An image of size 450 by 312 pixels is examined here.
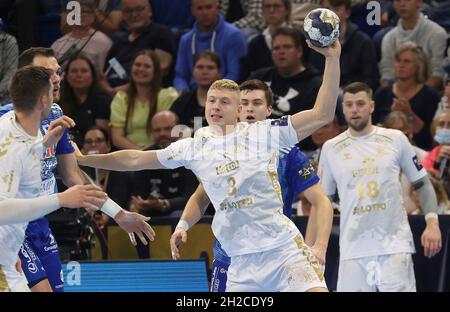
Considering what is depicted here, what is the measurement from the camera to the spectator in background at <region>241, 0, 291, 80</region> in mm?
14164

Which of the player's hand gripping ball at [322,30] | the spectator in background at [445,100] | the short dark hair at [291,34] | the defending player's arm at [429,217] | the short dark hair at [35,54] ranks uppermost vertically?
the player's hand gripping ball at [322,30]

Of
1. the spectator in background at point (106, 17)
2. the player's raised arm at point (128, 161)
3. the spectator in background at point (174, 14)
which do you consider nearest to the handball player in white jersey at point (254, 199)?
the player's raised arm at point (128, 161)

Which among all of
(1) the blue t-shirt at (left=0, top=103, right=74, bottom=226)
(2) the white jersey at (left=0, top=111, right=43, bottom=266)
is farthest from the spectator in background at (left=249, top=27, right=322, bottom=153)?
(2) the white jersey at (left=0, top=111, right=43, bottom=266)

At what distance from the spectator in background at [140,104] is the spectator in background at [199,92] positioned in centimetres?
28

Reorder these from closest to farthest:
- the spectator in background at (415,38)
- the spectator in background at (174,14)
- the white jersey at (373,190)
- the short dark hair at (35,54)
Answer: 1. the short dark hair at (35,54)
2. the white jersey at (373,190)
3. the spectator in background at (415,38)
4. the spectator in background at (174,14)

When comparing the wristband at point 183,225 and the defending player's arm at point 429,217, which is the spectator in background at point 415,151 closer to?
the defending player's arm at point 429,217

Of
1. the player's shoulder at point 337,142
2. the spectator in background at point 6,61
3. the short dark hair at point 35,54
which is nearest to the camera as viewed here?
the short dark hair at point 35,54

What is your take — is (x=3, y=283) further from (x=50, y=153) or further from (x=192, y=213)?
(x=192, y=213)

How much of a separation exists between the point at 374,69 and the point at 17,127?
23.5 ft

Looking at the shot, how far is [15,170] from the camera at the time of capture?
7.48m

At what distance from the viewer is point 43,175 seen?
337 inches

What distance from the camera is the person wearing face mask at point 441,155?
12.4 metres
